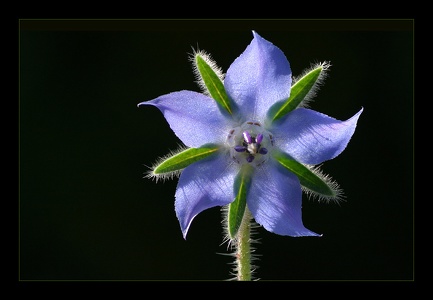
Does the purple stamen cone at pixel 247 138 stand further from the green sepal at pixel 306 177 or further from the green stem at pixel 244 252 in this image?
the green stem at pixel 244 252

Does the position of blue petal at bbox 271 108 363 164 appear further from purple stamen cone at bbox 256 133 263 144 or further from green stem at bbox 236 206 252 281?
green stem at bbox 236 206 252 281

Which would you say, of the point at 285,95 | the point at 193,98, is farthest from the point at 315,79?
the point at 193,98

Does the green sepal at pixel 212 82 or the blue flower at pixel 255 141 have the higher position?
the green sepal at pixel 212 82

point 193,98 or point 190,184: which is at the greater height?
point 193,98

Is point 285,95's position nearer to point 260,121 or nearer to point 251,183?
point 260,121

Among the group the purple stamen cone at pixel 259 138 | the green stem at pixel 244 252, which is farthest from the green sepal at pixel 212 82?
the green stem at pixel 244 252

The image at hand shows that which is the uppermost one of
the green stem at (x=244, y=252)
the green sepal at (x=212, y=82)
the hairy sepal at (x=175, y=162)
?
the green sepal at (x=212, y=82)

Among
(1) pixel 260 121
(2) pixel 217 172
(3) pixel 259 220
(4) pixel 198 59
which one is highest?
(4) pixel 198 59
